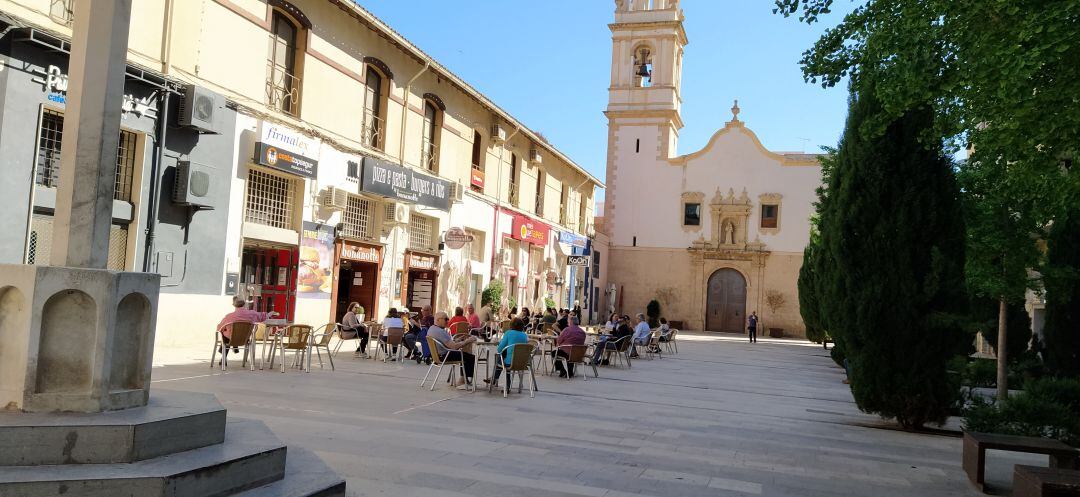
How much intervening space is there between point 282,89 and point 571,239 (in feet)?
67.7

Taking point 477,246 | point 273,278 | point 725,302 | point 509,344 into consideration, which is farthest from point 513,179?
point 509,344

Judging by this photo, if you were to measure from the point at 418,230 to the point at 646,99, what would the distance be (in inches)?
828

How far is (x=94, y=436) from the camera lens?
3.93m

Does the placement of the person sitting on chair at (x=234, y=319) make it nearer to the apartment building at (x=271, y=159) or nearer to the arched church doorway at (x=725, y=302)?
the apartment building at (x=271, y=159)

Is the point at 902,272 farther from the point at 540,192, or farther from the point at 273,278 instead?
the point at 540,192

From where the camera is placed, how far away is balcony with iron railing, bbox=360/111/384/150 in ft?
62.3

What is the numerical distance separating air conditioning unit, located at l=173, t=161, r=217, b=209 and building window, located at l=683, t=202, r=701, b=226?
2949 centimetres

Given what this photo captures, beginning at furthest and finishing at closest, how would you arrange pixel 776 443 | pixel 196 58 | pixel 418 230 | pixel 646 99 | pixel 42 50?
1. pixel 646 99
2. pixel 418 230
3. pixel 196 58
4. pixel 42 50
5. pixel 776 443

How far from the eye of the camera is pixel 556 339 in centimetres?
1377

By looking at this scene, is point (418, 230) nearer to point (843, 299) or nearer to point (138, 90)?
point (138, 90)

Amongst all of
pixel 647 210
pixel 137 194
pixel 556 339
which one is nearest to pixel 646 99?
pixel 647 210

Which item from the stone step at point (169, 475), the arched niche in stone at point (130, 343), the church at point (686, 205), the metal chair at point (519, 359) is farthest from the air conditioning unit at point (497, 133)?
the arched niche in stone at point (130, 343)

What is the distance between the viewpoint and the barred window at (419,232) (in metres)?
21.5

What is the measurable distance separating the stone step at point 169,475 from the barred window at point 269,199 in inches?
449
